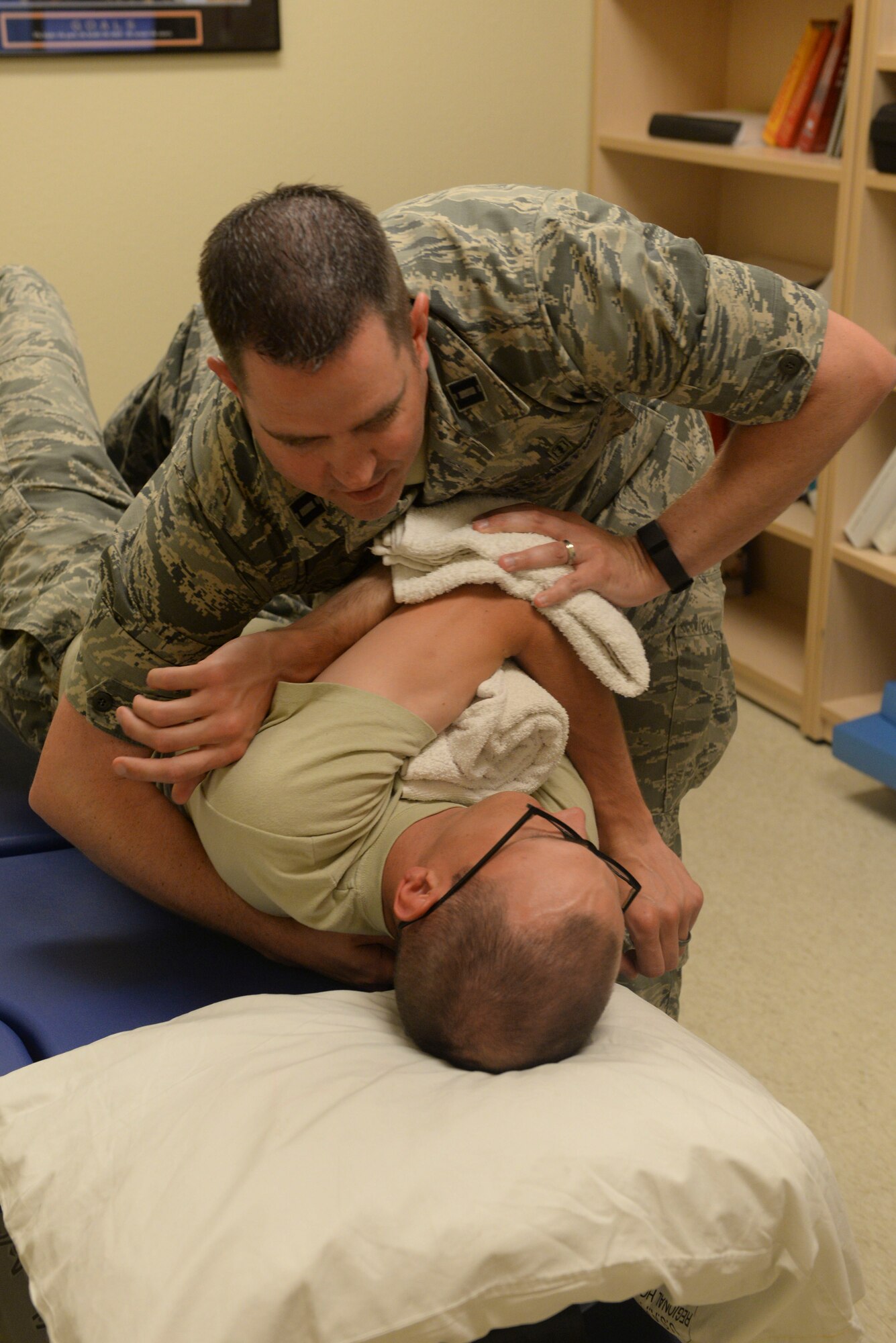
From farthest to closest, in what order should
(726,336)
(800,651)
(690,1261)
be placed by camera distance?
(800,651) → (726,336) → (690,1261)

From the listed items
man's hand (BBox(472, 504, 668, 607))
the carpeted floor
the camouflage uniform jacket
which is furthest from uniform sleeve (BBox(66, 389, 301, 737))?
the carpeted floor

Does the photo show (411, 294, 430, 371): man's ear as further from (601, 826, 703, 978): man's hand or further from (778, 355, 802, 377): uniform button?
(601, 826, 703, 978): man's hand

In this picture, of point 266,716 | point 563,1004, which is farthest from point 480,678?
point 563,1004

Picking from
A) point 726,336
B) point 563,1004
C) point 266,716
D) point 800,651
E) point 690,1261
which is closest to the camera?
point 690,1261

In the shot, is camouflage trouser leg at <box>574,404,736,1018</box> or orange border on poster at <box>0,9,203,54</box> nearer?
camouflage trouser leg at <box>574,404,736,1018</box>

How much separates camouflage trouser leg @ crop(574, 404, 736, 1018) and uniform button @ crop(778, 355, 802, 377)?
0.32 metres

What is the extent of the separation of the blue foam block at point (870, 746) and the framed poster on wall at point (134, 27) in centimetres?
205

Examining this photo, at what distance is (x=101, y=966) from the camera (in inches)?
55.7

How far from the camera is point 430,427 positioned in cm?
132

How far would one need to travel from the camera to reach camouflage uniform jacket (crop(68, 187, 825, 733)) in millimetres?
1239

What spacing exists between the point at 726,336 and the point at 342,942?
762 mm

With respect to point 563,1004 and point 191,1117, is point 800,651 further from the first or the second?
point 191,1117

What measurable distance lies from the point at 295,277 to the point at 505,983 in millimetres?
651

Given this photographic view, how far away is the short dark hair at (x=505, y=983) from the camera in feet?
3.61
